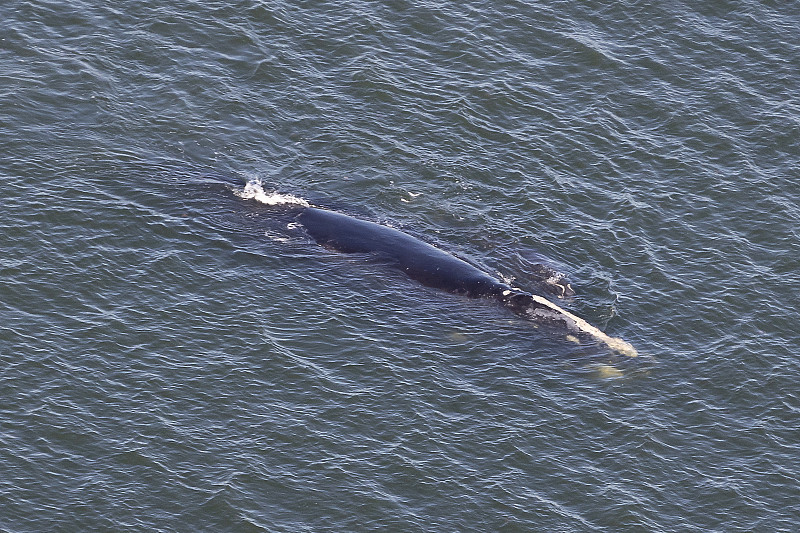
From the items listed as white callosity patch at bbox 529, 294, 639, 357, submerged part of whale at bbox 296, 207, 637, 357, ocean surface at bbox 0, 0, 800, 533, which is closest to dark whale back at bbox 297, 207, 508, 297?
submerged part of whale at bbox 296, 207, 637, 357

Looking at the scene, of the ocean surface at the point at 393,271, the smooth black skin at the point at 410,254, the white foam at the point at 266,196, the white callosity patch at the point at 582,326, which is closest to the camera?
the ocean surface at the point at 393,271

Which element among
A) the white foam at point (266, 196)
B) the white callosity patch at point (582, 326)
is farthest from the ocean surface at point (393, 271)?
the white callosity patch at point (582, 326)

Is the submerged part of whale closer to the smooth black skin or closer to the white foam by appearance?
the smooth black skin

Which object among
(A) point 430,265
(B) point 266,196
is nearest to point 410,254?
(A) point 430,265

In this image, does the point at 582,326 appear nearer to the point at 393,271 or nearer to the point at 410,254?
the point at 410,254

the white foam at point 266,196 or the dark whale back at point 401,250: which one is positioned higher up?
the dark whale back at point 401,250

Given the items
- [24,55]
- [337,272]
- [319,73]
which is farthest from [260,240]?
[24,55]

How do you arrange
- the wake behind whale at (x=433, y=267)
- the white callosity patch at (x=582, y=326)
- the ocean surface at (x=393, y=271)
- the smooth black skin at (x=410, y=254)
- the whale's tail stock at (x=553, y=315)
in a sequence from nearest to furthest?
the ocean surface at (x=393, y=271) < the white callosity patch at (x=582, y=326) < the whale's tail stock at (x=553, y=315) < the wake behind whale at (x=433, y=267) < the smooth black skin at (x=410, y=254)

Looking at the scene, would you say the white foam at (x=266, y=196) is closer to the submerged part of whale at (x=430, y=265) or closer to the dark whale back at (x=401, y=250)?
the dark whale back at (x=401, y=250)
